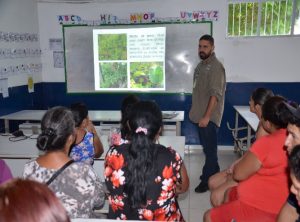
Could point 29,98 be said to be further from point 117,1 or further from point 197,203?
point 197,203

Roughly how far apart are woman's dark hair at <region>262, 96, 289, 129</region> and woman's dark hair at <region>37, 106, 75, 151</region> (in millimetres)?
1214


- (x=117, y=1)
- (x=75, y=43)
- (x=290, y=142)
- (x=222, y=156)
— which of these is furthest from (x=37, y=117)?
(x=290, y=142)

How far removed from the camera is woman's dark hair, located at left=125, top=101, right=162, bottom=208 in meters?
1.55

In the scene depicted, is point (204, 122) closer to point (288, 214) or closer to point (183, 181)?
point (183, 181)

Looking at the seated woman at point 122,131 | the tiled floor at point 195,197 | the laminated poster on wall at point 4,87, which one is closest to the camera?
the seated woman at point 122,131

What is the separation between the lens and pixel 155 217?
1645mm

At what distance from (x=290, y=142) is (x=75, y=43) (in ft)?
13.7

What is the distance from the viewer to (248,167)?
186cm

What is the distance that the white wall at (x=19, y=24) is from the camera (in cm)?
423

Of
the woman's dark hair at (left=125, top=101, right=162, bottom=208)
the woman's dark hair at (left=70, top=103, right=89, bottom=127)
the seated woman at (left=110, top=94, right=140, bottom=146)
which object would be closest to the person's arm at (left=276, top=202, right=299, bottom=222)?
the woman's dark hair at (left=125, top=101, right=162, bottom=208)

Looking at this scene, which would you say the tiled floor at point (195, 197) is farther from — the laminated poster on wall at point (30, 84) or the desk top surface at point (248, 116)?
the laminated poster on wall at point (30, 84)

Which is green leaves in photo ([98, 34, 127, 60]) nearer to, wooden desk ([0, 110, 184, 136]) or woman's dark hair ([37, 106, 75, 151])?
wooden desk ([0, 110, 184, 136])

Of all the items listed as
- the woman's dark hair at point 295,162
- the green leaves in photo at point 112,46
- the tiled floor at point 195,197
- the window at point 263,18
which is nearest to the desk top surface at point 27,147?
the tiled floor at point 195,197

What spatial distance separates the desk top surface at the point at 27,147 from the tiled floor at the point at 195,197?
73cm
